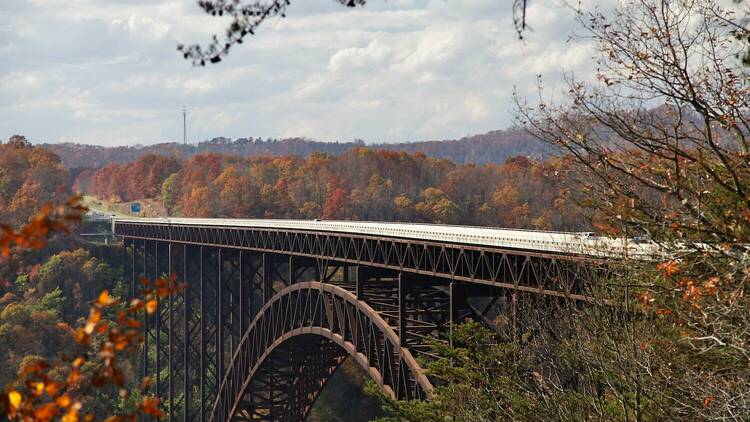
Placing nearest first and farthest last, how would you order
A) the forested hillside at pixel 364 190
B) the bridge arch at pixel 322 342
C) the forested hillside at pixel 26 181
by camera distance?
the bridge arch at pixel 322 342 < the forested hillside at pixel 26 181 < the forested hillside at pixel 364 190

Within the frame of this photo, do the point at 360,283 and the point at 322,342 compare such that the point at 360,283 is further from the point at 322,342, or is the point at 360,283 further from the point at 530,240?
the point at 322,342

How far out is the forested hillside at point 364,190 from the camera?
120688 millimetres

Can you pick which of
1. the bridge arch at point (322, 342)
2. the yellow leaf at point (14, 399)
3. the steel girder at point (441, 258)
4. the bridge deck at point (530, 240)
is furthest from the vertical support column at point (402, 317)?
the yellow leaf at point (14, 399)

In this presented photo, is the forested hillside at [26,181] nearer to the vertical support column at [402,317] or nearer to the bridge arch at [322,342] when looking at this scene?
the bridge arch at [322,342]

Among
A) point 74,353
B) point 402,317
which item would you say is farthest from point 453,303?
point 74,353

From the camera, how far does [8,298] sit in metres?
72.0

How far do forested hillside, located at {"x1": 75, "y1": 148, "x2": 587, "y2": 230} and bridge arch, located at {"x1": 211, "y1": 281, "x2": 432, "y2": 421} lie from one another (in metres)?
55.7

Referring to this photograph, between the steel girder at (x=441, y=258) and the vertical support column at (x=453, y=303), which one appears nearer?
the steel girder at (x=441, y=258)

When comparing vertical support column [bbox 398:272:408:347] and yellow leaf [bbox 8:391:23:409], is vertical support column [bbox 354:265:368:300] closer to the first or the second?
vertical support column [bbox 398:272:408:347]

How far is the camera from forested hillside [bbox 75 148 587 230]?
396ft

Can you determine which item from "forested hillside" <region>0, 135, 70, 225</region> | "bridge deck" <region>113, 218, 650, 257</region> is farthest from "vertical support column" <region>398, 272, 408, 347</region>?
"forested hillside" <region>0, 135, 70, 225</region>

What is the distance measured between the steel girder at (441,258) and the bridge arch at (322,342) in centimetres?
191

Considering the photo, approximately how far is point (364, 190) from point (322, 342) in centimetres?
8788

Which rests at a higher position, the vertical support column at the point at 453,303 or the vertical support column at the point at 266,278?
Answer: the vertical support column at the point at 453,303
